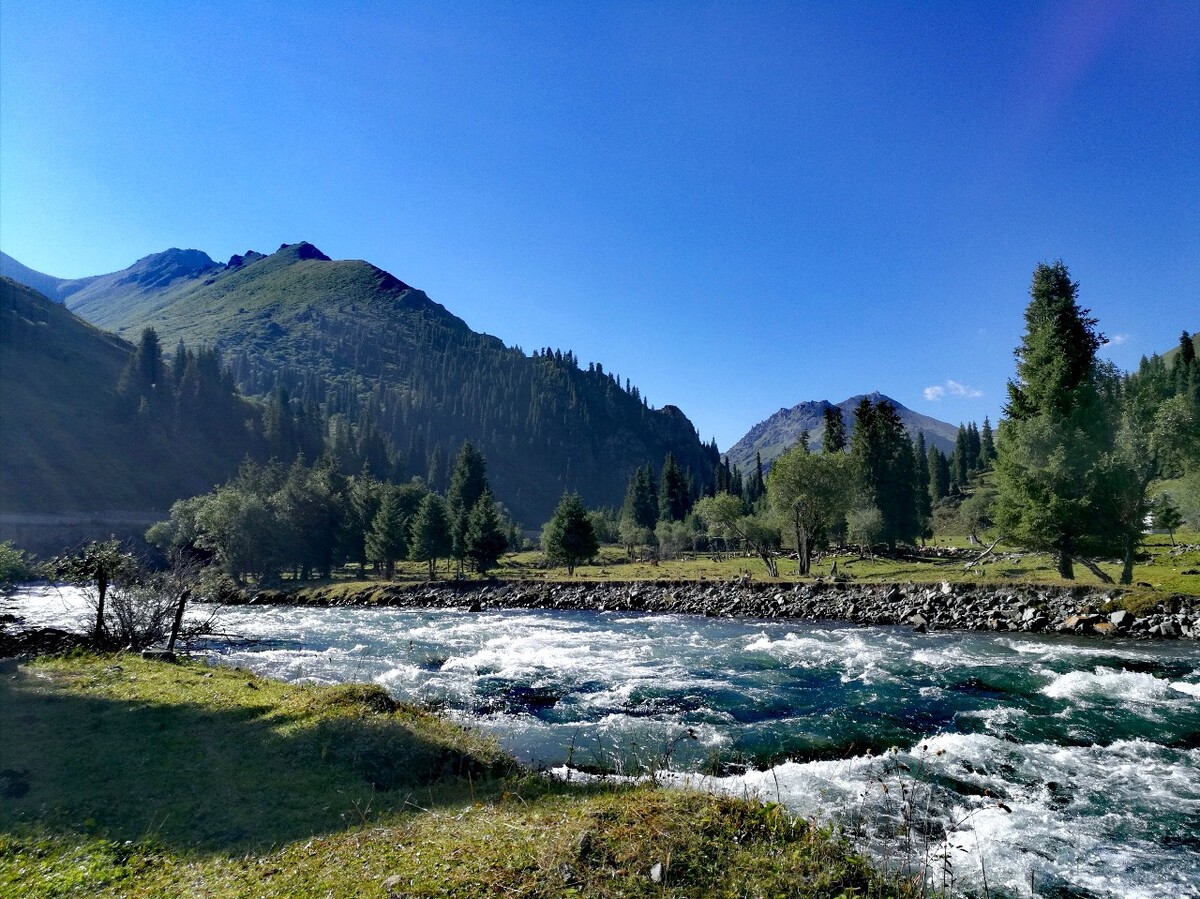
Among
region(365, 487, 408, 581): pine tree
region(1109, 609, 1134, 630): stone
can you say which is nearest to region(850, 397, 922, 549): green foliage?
region(1109, 609, 1134, 630): stone

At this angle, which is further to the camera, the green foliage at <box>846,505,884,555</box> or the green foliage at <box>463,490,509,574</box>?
the green foliage at <box>463,490,509,574</box>

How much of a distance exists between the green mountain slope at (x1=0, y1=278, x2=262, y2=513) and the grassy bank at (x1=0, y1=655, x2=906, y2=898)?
13474 cm

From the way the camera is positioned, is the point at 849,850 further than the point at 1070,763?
No

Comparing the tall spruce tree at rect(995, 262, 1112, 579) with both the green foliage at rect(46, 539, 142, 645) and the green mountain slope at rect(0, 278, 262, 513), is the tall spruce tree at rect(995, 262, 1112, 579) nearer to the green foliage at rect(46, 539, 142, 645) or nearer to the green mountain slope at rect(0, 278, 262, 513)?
the green foliage at rect(46, 539, 142, 645)

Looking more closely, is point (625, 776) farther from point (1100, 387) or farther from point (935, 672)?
point (1100, 387)

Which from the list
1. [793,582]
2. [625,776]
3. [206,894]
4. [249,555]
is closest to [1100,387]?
[793,582]

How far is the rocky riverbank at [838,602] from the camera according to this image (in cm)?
2711

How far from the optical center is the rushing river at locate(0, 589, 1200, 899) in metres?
9.34

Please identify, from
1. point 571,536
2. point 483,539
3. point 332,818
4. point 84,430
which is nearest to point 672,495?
point 571,536

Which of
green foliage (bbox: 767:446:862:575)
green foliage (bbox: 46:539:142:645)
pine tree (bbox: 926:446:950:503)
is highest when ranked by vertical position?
pine tree (bbox: 926:446:950:503)

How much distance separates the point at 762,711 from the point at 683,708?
7.74 ft

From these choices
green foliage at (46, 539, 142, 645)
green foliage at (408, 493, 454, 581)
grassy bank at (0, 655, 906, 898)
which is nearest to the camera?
grassy bank at (0, 655, 906, 898)

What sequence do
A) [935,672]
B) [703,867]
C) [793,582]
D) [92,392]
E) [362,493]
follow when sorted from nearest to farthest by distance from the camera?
[703,867], [935,672], [793,582], [362,493], [92,392]

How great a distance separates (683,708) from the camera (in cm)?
1820
